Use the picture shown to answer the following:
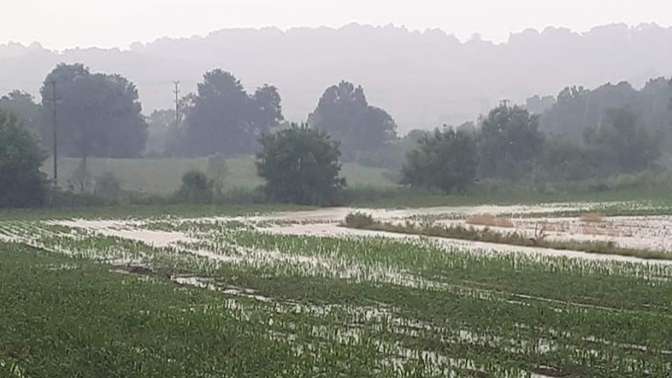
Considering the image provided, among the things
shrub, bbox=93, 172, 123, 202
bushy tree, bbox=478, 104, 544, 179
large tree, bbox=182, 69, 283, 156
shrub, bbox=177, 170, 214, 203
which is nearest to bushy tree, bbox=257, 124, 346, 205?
shrub, bbox=177, 170, 214, 203

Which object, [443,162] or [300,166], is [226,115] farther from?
[300,166]

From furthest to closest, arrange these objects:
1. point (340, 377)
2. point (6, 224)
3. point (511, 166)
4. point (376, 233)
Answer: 1. point (511, 166)
2. point (6, 224)
3. point (376, 233)
4. point (340, 377)

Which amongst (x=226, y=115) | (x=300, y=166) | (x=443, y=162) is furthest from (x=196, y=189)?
(x=226, y=115)

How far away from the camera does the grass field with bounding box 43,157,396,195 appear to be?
6397cm

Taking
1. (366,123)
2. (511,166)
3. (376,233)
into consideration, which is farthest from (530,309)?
(366,123)

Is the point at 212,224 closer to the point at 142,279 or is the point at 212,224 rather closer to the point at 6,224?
the point at 6,224

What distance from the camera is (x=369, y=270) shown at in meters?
18.8

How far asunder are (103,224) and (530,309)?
25.5 m

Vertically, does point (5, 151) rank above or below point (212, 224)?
above

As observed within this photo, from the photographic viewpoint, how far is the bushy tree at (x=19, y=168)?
148 ft

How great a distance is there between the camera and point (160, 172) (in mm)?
67750

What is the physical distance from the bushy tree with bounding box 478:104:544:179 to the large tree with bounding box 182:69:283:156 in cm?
2735

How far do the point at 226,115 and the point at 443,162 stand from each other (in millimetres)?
38141

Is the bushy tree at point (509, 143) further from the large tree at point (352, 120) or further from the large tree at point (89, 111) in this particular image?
the large tree at point (89, 111)
